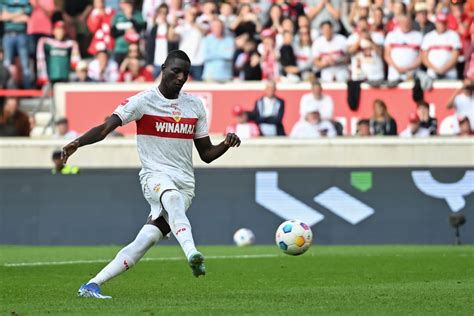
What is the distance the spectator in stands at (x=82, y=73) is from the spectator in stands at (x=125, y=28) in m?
0.73

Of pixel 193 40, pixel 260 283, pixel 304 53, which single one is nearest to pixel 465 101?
pixel 304 53

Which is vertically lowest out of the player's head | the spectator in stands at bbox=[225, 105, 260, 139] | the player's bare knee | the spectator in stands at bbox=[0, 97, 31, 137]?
the spectator in stands at bbox=[0, 97, 31, 137]

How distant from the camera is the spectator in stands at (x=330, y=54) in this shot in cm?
2408

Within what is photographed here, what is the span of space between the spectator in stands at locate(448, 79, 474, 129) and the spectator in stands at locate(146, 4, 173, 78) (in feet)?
19.5

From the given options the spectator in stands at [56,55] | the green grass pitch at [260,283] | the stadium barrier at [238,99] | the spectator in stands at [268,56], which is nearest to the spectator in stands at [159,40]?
the stadium barrier at [238,99]

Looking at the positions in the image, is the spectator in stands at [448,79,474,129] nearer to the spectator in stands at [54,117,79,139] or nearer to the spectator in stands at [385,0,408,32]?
the spectator in stands at [385,0,408,32]

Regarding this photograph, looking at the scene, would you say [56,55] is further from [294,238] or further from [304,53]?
[294,238]

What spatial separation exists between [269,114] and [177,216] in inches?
538

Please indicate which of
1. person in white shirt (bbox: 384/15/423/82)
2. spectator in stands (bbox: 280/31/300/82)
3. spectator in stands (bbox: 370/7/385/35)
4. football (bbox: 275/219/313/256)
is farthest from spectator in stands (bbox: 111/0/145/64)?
football (bbox: 275/219/313/256)

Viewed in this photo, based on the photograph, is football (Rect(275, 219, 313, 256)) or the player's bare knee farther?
football (Rect(275, 219, 313, 256))

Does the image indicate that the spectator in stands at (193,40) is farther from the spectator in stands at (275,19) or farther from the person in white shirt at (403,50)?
the person in white shirt at (403,50)

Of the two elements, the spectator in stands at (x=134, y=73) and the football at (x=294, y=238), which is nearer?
the football at (x=294, y=238)

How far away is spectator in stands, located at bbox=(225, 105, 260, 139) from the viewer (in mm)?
23562

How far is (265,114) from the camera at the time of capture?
2381 centimetres
